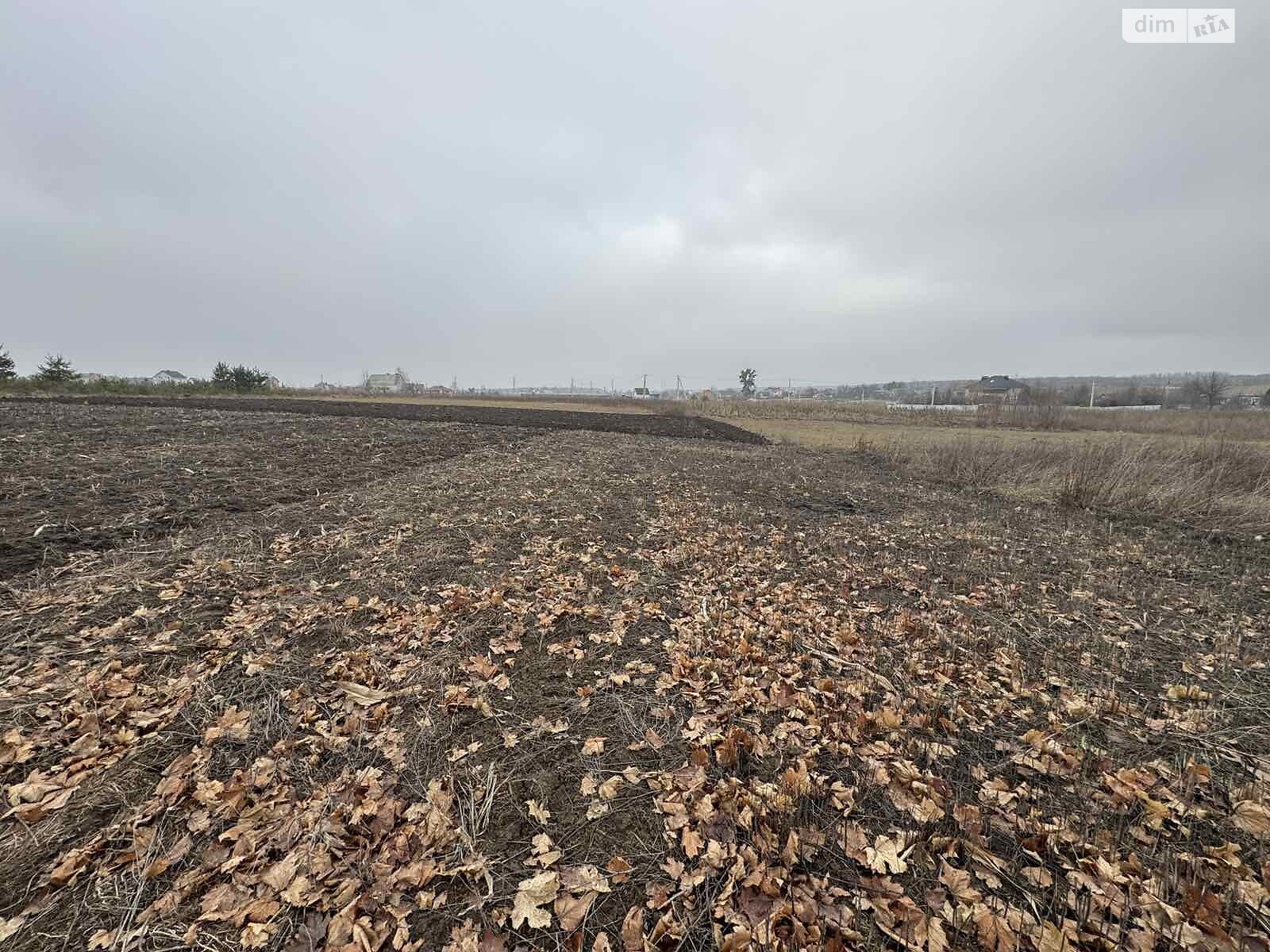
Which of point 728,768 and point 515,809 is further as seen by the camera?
point 728,768

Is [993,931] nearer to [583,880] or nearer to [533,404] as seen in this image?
[583,880]

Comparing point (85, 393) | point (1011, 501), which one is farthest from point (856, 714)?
point (85, 393)

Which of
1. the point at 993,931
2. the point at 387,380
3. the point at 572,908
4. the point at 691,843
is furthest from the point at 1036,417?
the point at 387,380

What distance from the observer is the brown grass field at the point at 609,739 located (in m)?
2.13

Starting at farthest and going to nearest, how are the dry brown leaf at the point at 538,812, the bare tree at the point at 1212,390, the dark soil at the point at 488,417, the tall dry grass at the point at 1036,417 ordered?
the bare tree at the point at 1212,390 < the tall dry grass at the point at 1036,417 < the dark soil at the point at 488,417 < the dry brown leaf at the point at 538,812

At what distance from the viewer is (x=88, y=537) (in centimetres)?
598

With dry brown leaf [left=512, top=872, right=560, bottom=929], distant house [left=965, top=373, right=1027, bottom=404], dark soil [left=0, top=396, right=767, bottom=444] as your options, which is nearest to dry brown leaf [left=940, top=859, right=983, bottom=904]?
dry brown leaf [left=512, top=872, right=560, bottom=929]

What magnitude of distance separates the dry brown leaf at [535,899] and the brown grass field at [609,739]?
0.6 inches

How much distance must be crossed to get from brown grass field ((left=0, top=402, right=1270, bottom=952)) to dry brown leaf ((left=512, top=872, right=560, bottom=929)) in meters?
0.02

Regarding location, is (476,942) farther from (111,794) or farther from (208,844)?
(111,794)

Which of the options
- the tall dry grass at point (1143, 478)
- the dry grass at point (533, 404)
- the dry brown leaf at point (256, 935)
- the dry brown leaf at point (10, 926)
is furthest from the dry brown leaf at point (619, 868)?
the dry grass at point (533, 404)

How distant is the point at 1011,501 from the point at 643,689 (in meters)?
12.0

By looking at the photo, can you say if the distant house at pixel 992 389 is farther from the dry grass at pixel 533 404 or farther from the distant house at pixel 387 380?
the distant house at pixel 387 380

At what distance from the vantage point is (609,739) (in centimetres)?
327
